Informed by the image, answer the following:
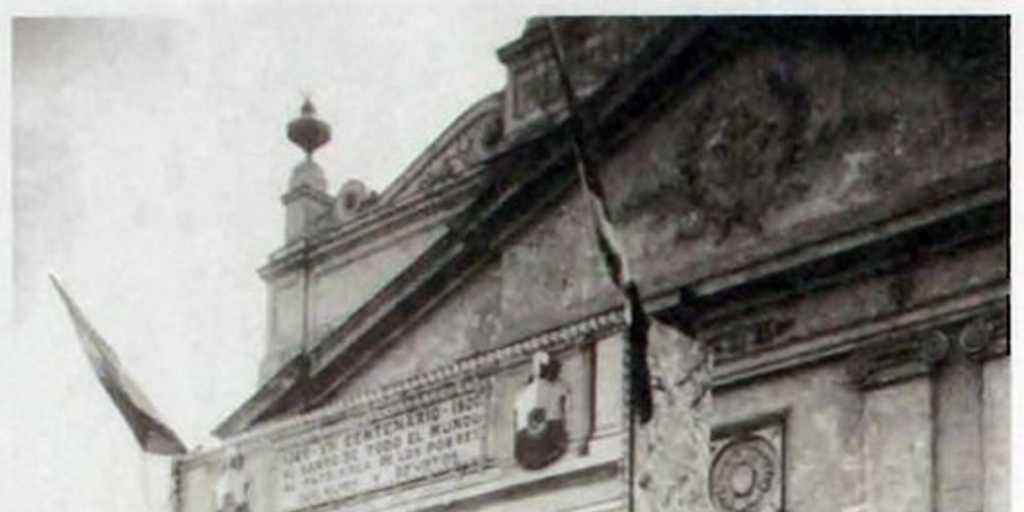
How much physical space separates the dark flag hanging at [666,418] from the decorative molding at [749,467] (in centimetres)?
90

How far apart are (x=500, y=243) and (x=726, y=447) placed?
1103 millimetres

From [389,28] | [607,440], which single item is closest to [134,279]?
[389,28]

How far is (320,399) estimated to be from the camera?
1024 cm

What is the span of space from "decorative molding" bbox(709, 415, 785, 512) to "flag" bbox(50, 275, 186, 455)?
59.7 inches

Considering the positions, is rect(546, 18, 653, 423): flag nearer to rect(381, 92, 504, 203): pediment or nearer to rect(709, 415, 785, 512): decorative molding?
rect(381, 92, 504, 203): pediment

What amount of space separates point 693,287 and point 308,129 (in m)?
1.22

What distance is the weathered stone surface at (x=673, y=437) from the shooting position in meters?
7.79

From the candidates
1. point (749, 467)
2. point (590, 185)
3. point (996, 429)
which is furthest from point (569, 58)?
point (996, 429)

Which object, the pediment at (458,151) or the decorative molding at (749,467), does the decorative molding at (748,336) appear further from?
the pediment at (458,151)

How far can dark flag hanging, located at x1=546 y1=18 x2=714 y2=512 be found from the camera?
7781mm

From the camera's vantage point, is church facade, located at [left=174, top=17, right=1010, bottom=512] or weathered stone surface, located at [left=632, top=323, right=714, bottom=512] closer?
weathered stone surface, located at [left=632, top=323, right=714, bottom=512]

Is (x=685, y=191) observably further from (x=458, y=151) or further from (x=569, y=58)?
(x=458, y=151)

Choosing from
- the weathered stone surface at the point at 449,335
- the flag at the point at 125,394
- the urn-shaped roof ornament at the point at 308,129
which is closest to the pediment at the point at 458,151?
the weathered stone surface at the point at 449,335

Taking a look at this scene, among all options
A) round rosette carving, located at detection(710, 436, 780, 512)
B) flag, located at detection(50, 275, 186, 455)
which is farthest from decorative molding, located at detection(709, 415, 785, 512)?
flag, located at detection(50, 275, 186, 455)
